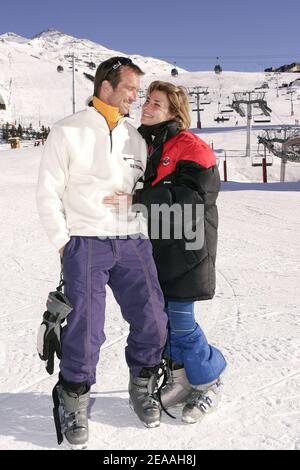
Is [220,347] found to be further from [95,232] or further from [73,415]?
[95,232]

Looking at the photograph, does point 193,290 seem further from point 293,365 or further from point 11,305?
point 11,305

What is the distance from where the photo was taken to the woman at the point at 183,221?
2596 mm

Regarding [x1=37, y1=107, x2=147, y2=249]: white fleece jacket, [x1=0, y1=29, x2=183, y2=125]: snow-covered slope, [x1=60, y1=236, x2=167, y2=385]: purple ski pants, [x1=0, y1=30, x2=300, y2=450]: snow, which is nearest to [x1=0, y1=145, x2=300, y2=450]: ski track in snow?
[x1=0, y1=30, x2=300, y2=450]: snow

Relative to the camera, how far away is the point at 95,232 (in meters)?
2.62

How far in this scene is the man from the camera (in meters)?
2.55

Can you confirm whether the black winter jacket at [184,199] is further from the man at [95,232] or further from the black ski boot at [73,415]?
the black ski boot at [73,415]

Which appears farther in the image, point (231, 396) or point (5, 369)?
point (5, 369)

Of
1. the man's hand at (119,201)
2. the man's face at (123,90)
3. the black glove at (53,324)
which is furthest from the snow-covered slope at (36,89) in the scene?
the black glove at (53,324)

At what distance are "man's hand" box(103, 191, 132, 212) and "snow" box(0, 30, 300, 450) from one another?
46.2 inches
